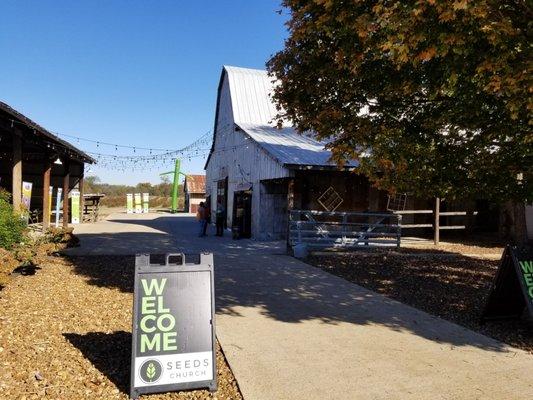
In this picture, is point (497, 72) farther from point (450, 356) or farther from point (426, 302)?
point (426, 302)

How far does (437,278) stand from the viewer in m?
10.0

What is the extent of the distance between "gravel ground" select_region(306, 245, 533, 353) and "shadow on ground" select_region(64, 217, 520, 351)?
0.25 metres

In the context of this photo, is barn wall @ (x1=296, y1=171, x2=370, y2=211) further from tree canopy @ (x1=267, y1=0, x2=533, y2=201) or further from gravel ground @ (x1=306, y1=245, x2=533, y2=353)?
tree canopy @ (x1=267, y1=0, x2=533, y2=201)

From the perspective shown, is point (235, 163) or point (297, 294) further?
point (235, 163)

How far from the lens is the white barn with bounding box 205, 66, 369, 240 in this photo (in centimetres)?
1619

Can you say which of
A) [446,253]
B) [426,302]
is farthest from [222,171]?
[426,302]

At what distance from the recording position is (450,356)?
4977mm

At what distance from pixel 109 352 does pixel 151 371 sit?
1.18 meters

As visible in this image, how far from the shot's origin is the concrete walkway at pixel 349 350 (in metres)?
4.07

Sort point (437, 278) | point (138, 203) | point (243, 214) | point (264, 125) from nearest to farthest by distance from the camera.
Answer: point (437, 278), point (243, 214), point (264, 125), point (138, 203)

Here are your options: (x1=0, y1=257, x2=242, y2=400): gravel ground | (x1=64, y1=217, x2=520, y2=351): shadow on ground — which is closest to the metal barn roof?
(x1=64, y1=217, x2=520, y2=351): shadow on ground

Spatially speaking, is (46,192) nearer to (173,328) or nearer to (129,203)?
(173,328)

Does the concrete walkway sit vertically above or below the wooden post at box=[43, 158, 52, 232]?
below

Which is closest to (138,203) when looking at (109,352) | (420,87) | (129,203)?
(129,203)
